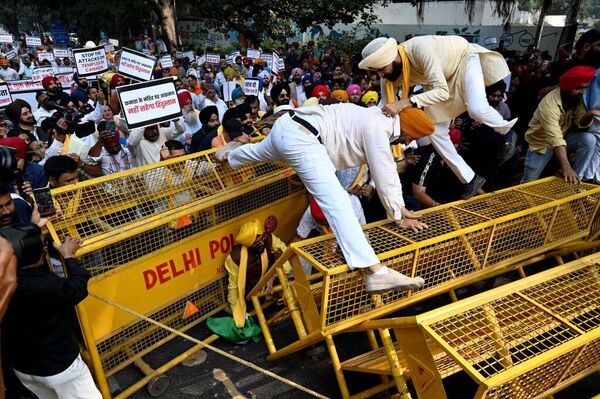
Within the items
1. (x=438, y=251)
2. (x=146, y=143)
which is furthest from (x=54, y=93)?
(x=438, y=251)

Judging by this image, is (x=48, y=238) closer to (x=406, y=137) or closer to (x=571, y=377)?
(x=406, y=137)

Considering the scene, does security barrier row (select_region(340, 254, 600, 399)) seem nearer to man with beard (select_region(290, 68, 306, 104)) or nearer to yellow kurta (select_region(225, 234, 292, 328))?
yellow kurta (select_region(225, 234, 292, 328))

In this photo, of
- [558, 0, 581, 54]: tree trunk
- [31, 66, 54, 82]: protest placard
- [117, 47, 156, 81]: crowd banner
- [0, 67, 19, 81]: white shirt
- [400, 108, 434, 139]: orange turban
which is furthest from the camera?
[558, 0, 581, 54]: tree trunk

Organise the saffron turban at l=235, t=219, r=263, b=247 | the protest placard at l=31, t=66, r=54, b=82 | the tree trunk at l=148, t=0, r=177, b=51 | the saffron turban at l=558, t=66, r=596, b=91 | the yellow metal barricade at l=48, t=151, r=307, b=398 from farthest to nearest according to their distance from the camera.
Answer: the tree trunk at l=148, t=0, r=177, b=51, the protest placard at l=31, t=66, r=54, b=82, the saffron turban at l=558, t=66, r=596, b=91, the saffron turban at l=235, t=219, r=263, b=247, the yellow metal barricade at l=48, t=151, r=307, b=398

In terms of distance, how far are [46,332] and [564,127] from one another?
4978mm

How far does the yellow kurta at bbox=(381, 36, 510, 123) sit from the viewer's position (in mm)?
3406

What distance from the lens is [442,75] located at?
3.44 m

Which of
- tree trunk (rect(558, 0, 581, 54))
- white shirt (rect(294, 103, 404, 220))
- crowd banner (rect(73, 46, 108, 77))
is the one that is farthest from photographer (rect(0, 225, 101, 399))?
tree trunk (rect(558, 0, 581, 54))

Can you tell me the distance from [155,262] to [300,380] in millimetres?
1575

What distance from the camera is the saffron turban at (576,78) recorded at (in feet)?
Answer: 13.1

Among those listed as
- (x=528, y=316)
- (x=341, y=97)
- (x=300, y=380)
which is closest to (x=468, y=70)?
(x=528, y=316)

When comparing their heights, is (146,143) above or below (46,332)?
above

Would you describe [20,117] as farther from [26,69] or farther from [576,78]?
[26,69]

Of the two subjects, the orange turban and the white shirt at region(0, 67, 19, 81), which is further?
the white shirt at region(0, 67, 19, 81)
